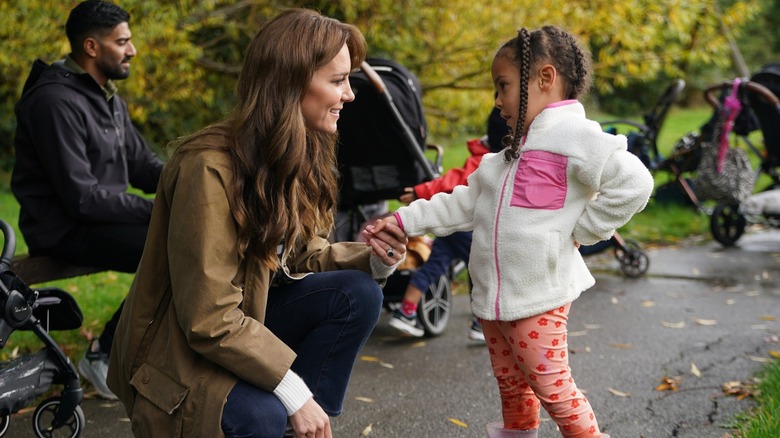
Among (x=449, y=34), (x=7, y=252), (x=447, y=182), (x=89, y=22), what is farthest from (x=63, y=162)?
(x=449, y=34)

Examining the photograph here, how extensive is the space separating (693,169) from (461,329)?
3.03 metres

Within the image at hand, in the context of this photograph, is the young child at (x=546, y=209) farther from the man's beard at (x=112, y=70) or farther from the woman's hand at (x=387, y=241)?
the man's beard at (x=112, y=70)

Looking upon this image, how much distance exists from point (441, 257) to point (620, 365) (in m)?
1.06

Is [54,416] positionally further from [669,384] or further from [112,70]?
[669,384]

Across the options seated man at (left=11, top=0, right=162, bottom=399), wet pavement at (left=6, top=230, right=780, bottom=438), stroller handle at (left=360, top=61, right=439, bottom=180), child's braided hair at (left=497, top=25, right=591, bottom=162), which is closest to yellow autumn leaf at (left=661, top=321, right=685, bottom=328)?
wet pavement at (left=6, top=230, right=780, bottom=438)

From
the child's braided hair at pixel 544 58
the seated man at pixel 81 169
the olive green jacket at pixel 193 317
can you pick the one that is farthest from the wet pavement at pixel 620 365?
the child's braided hair at pixel 544 58

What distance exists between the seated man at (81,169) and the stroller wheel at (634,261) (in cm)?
354

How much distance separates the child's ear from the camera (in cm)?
289

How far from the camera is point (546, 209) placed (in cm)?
286

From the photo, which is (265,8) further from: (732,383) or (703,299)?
(732,383)

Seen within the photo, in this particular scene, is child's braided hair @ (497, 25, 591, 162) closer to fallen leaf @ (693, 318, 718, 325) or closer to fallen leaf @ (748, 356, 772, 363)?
fallen leaf @ (748, 356, 772, 363)

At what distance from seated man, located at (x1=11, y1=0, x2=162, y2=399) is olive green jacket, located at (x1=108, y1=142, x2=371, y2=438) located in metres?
1.45

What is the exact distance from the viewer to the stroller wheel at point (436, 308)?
4895mm

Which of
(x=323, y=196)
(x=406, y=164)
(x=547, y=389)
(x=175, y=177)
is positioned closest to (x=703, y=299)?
(x=406, y=164)
